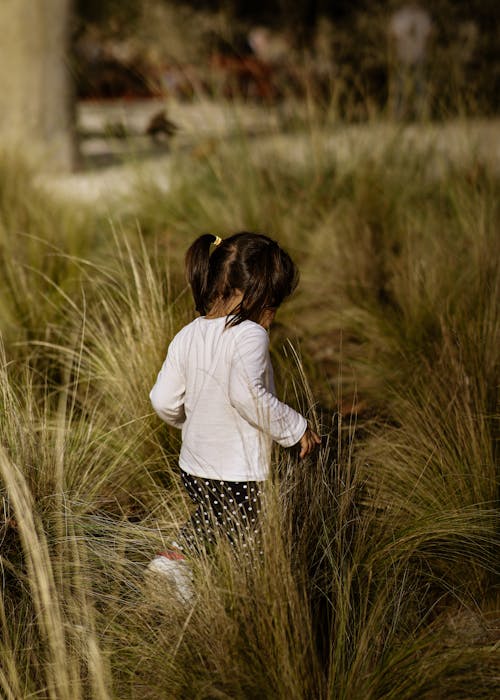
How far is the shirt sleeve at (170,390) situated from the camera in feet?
8.17

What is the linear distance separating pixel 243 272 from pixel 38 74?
7129 mm

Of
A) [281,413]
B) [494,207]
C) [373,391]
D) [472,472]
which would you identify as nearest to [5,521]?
[281,413]

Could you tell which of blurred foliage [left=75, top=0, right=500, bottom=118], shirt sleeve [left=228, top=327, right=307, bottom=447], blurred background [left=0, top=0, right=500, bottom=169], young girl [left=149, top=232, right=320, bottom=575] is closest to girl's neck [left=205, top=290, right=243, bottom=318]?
young girl [left=149, top=232, right=320, bottom=575]

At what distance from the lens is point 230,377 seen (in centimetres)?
234

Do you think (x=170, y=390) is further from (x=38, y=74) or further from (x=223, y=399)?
(x=38, y=74)

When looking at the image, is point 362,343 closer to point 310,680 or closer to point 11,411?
point 11,411

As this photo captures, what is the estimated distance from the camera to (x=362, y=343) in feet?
12.9

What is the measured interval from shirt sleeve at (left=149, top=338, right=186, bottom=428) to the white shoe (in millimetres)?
443

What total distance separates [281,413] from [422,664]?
2.35 ft

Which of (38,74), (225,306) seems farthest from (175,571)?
(38,74)

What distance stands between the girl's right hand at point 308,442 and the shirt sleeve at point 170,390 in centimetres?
38

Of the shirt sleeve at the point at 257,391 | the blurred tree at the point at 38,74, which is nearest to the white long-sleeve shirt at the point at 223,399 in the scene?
the shirt sleeve at the point at 257,391

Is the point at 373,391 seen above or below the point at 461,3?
below

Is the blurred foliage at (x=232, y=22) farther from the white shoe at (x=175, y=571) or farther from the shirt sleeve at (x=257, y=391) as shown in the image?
the white shoe at (x=175, y=571)
